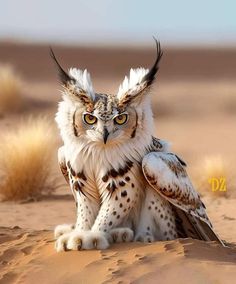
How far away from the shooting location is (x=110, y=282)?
18.1 ft

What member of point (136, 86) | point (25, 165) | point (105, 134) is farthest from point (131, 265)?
point (25, 165)

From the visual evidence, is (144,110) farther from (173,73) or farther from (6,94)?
(173,73)

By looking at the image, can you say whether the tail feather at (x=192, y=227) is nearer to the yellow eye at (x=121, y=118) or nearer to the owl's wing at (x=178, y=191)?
the owl's wing at (x=178, y=191)

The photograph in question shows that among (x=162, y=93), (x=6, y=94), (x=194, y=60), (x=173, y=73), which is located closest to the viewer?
(x=6, y=94)

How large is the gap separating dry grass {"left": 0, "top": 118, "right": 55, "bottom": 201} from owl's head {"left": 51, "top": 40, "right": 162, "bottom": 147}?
18.8 feet

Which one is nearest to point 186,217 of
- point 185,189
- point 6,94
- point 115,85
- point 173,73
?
point 185,189

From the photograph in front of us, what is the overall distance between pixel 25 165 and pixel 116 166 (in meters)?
5.88

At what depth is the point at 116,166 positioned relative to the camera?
5984mm

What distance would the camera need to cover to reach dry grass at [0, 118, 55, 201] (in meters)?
11.7

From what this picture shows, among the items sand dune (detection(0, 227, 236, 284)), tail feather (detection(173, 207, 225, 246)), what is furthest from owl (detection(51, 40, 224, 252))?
tail feather (detection(173, 207, 225, 246))

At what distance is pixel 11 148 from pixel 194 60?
103 ft

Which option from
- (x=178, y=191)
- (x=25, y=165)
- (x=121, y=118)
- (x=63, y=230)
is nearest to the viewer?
(x=121, y=118)

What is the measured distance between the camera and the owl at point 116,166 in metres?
5.93

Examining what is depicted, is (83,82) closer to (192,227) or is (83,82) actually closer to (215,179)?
(192,227)
